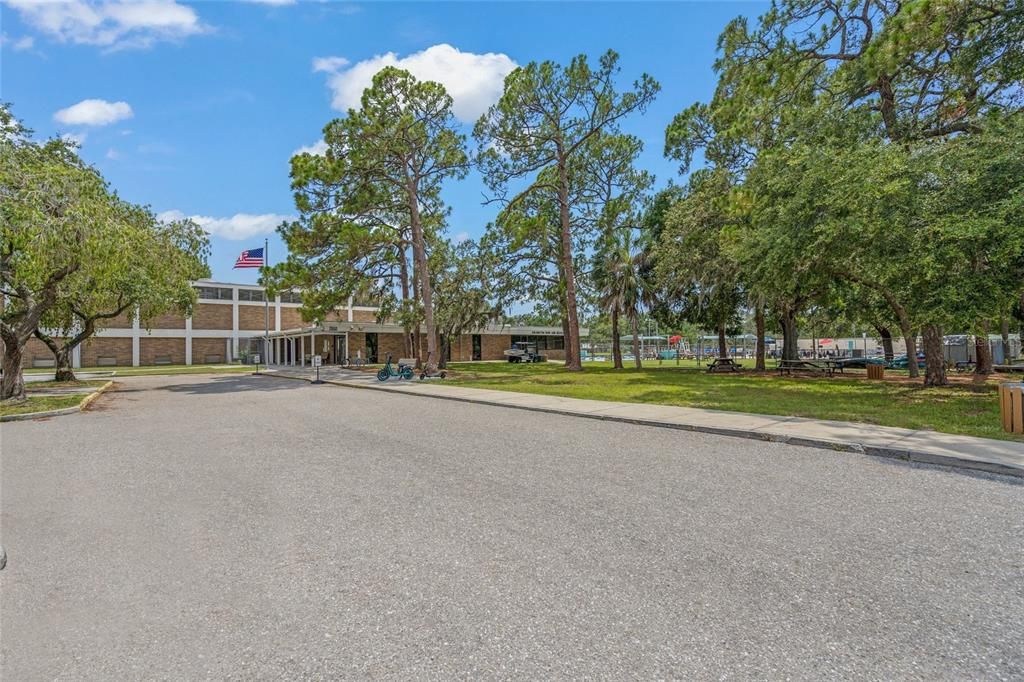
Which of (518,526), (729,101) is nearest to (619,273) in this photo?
(729,101)

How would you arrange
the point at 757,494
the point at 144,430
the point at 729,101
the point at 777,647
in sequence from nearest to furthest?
the point at 777,647
the point at 757,494
the point at 144,430
the point at 729,101

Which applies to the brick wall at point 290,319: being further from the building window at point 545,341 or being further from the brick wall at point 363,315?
the building window at point 545,341

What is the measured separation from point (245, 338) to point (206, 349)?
3443 mm

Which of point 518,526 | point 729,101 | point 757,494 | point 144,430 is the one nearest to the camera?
point 518,526

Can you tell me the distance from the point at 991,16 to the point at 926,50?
1.44 m

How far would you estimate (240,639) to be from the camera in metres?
2.88

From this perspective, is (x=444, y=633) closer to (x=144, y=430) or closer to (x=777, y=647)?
(x=777, y=647)

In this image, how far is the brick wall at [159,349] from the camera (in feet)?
153

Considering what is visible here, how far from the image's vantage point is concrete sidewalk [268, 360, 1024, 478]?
6.74 metres

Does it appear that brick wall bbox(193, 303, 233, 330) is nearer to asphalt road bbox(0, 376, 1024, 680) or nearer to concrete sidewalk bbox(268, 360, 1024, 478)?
concrete sidewalk bbox(268, 360, 1024, 478)

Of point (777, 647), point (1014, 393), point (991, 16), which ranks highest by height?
point (991, 16)

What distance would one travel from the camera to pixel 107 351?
45.2 meters

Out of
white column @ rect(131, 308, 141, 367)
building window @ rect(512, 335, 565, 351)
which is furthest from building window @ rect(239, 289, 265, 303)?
building window @ rect(512, 335, 565, 351)

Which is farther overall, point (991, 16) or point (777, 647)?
point (991, 16)
